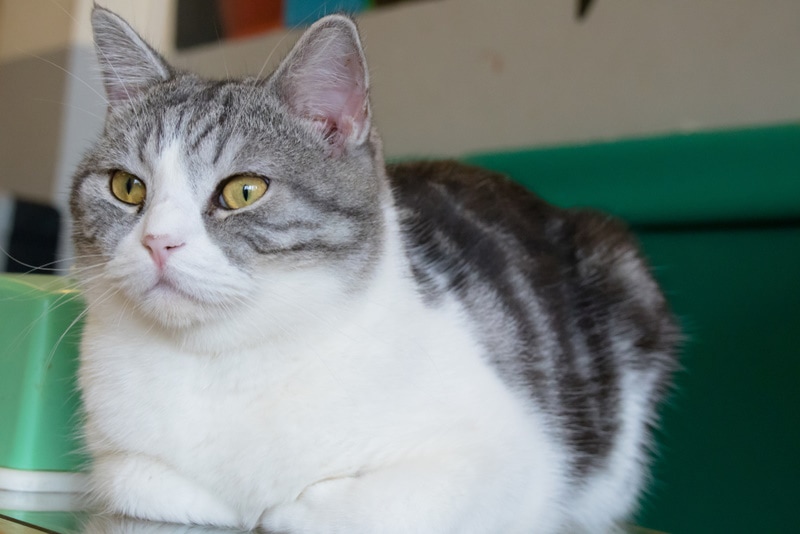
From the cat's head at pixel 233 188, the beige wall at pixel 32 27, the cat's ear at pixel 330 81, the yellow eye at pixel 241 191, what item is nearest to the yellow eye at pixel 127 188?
the cat's head at pixel 233 188

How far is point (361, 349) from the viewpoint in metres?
1.00

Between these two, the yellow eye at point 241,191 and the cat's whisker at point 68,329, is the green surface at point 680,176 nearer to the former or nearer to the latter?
the yellow eye at point 241,191

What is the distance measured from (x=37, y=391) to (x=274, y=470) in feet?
1.49

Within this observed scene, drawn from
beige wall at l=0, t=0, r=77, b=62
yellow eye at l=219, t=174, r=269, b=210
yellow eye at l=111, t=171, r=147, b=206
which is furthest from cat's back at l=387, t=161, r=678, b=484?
beige wall at l=0, t=0, r=77, b=62

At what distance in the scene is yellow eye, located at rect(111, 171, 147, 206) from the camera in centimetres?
101

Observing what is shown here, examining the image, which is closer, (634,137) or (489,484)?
(489,484)

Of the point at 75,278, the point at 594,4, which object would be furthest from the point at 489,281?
the point at 594,4

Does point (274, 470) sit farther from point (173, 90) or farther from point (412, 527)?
point (173, 90)

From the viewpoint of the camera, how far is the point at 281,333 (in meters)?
0.97

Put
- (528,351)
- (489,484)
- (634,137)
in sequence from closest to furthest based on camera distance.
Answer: (489,484) < (528,351) < (634,137)

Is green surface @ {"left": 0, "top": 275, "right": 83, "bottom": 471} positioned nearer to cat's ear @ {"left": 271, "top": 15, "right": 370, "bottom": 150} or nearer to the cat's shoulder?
cat's ear @ {"left": 271, "top": 15, "right": 370, "bottom": 150}

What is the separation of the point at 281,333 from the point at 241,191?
0.60ft

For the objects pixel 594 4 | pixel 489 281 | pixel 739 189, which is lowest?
pixel 489 281

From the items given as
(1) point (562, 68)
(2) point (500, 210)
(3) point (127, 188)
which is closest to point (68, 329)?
(3) point (127, 188)
